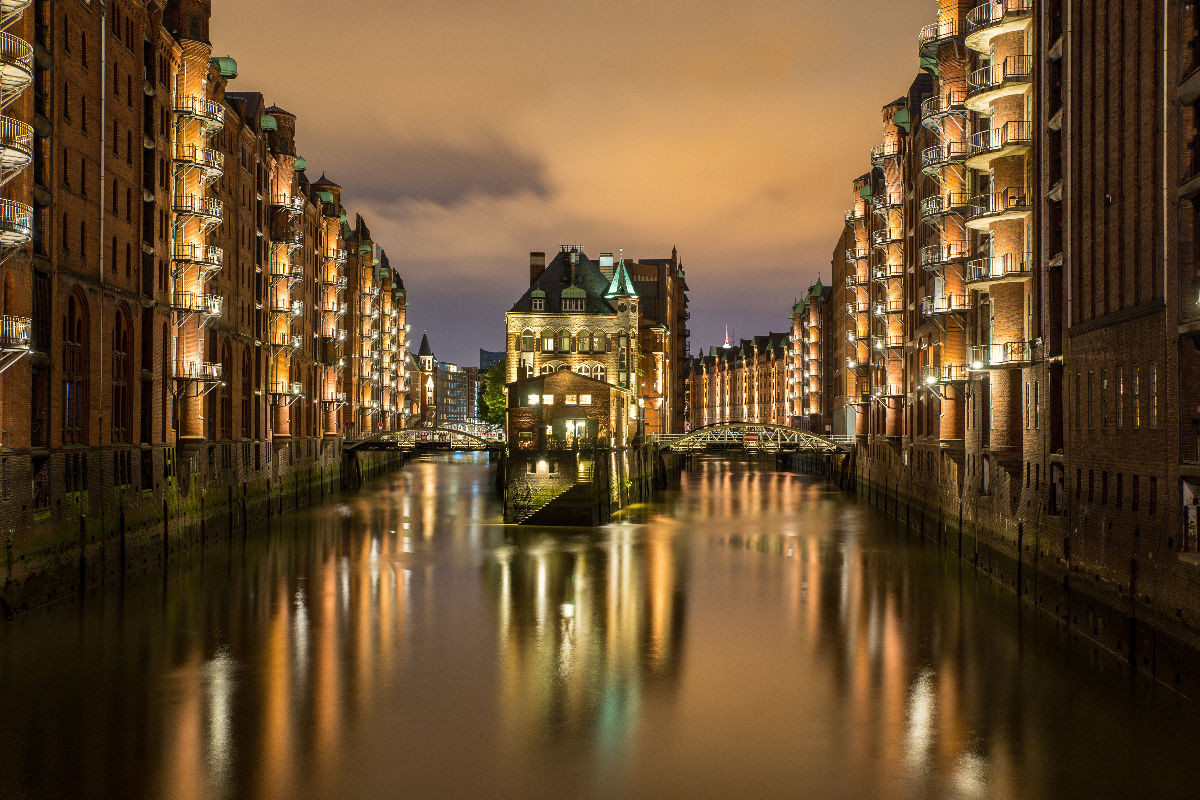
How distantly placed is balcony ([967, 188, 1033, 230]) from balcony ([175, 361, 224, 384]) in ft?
98.3

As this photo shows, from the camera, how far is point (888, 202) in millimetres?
61031

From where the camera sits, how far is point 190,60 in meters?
41.0

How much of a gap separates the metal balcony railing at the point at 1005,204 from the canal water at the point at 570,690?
40.4 feet

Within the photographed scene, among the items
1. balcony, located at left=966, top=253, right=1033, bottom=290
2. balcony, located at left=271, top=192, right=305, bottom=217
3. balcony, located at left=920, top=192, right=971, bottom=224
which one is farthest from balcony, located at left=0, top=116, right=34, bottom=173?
balcony, located at left=271, top=192, right=305, bottom=217

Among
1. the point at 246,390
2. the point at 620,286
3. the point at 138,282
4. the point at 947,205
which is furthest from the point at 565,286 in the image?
the point at 138,282

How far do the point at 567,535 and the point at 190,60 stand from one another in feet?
86.2

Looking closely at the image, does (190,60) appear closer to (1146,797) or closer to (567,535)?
(567,535)

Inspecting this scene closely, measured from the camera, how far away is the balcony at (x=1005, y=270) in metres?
33.9

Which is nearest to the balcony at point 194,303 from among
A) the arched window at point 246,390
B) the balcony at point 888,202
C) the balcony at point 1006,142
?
the arched window at point 246,390

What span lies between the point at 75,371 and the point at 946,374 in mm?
32884

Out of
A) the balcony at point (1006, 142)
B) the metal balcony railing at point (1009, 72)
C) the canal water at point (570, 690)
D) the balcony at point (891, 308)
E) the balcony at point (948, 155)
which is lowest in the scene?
the canal water at point (570, 690)

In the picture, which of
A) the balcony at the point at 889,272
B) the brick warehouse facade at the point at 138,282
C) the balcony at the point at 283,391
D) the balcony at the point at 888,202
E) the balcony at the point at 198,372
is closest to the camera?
the brick warehouse facade at the point at 138,282

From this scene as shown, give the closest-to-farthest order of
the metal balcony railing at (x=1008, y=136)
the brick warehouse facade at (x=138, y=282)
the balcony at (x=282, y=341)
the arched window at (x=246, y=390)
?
the brick warehouse facade at (x=138, y=282) < the metal balcony railing at (x=1008, y=136) < the arched window at (x=246, y=390) < the balcony at (x=282, y=341)

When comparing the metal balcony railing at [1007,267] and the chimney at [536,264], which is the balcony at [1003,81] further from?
the chimney at [536,264]
